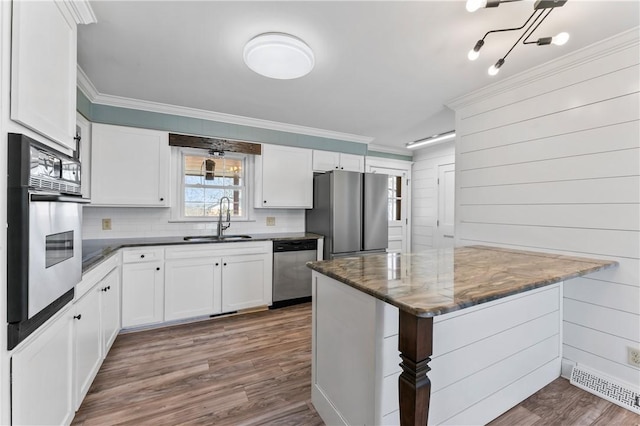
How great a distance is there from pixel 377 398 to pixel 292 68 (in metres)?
2.08

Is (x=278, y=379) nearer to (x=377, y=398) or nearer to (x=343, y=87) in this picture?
(x=377, y=398)

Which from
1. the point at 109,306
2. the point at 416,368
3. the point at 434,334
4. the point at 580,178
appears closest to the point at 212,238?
the point at 109,306

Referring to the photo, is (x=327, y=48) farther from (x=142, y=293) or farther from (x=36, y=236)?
(x=142, y=293)

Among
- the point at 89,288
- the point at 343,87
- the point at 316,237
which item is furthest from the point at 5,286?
the point at 316,237

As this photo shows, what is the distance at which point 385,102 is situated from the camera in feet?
9.66

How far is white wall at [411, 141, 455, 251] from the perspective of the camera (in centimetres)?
476

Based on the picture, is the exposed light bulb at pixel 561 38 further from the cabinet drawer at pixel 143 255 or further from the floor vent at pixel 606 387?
the cabinet drawer at pixel 143 255

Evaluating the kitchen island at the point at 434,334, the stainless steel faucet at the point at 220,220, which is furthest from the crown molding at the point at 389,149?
the kitchen island at the point at 434,334

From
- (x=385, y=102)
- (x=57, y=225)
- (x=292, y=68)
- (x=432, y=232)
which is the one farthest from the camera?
(x=432, y=232)

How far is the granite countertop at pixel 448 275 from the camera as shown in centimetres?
103

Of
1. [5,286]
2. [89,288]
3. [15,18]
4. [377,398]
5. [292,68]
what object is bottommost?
[377,398]

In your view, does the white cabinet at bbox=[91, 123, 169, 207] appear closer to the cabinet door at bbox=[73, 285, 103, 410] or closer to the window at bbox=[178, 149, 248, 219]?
the window at bbox=[178, 149, 248, 219]

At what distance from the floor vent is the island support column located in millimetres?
1816

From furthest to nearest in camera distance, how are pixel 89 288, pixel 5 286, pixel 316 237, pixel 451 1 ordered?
pixel 316 237
pixel 89 288
pixel 451 1
pixel 5 286
